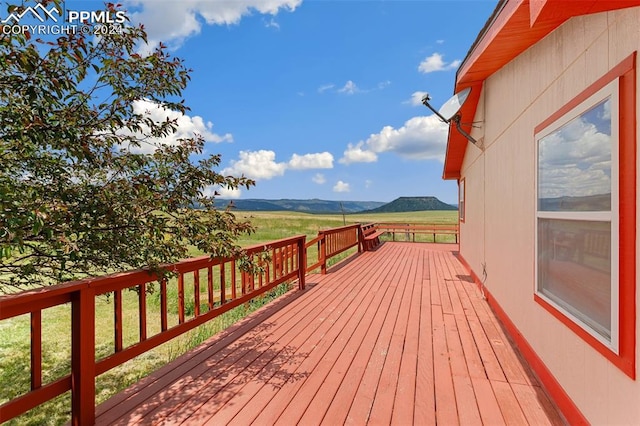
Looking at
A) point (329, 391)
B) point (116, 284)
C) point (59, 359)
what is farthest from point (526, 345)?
point (59, 359)

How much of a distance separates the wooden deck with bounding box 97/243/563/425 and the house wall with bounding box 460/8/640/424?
38 centimetres

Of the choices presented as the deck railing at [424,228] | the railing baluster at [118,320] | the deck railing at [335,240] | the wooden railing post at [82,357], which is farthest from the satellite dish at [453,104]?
the deck railing at [424,228]

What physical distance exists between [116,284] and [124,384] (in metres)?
1.58

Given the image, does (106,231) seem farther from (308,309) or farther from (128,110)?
(308,309)

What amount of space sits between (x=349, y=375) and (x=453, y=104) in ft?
14.4

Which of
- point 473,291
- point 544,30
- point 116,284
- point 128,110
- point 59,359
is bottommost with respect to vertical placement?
point 59,359

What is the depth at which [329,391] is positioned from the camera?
2367mm

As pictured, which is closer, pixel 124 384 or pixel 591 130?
pixel 591 130

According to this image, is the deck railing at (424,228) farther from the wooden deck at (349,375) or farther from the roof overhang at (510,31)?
the wooden deck at (349,375)

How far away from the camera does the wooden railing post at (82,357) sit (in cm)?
192

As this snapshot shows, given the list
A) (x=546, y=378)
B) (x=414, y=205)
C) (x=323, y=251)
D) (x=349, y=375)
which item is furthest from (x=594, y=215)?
(x=414, y=205)

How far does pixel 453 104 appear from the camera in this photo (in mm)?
5023

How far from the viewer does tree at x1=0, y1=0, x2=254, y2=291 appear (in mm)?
1762

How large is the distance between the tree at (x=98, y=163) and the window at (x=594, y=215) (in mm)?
2363
